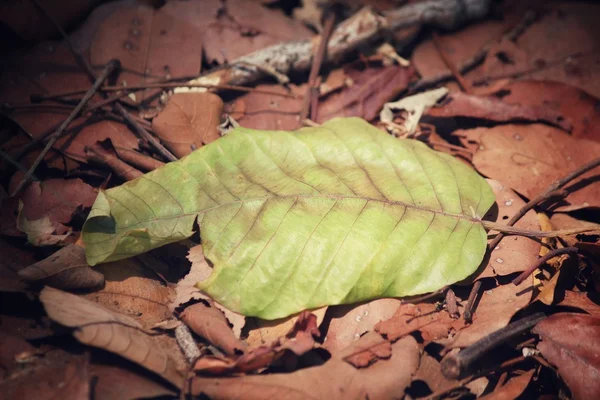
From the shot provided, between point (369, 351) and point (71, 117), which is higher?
point (71, 117)

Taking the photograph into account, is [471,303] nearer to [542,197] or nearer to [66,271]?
[542,197]

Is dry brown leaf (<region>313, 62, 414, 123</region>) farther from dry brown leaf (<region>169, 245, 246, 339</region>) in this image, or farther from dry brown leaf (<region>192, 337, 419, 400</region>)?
dry brown leaf (<region>192, 337, 419, 400</region>)

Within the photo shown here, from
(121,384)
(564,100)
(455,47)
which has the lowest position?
(121,384)

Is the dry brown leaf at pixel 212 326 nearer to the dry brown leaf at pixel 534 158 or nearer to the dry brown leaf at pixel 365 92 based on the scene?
the dry brown leaf at pixel 365 92

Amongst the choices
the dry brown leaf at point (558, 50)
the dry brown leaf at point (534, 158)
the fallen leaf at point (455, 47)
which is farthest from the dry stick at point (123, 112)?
the dry brown leaf at point (558, 50)

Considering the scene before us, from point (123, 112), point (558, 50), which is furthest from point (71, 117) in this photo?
point (558, 50)

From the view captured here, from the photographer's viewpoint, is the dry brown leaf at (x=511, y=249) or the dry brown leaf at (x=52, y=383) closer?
the dry brown leaf at (x=52, y=383)

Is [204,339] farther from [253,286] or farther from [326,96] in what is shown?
[326,96]
